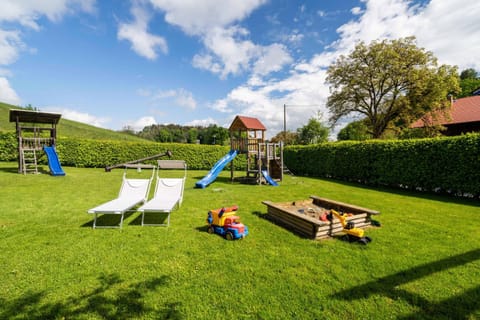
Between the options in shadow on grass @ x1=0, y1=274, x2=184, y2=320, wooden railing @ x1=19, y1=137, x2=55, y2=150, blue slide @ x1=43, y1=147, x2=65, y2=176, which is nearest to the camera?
shadow on grass @ x1=0, y1=274, x2=184, y2=320

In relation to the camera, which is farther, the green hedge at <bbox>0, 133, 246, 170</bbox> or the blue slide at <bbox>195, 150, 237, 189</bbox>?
the green hedge at <bbox>0, 133, 246, 170</bbox>

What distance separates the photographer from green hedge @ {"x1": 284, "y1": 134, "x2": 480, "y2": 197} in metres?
8.25

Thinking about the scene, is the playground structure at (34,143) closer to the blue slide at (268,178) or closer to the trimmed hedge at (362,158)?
the trimmed hedge at (362,158)

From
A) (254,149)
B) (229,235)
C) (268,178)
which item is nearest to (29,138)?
(254,149)

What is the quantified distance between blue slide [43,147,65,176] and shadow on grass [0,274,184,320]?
12.8 m

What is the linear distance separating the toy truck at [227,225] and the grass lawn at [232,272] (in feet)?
0.59

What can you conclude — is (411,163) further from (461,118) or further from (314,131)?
(314,131)

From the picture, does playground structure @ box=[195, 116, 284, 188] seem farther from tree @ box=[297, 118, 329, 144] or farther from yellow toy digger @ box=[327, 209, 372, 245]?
tree @ box=[297, 118, 329, 144]

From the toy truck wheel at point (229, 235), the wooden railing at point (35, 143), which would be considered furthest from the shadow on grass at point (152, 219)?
the wooden railing at point (35, 143)

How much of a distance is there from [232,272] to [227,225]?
1.31 meters

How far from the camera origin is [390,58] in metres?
17.7

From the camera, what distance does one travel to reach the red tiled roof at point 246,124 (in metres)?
12.9

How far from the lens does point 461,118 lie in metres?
18.2

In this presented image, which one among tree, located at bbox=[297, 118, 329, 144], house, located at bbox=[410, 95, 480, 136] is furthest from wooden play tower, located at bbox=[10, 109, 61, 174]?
tree, located at bbox=[297, 118, 329, 144]
